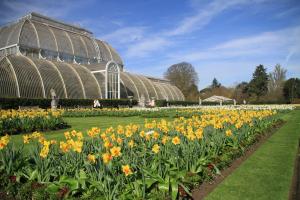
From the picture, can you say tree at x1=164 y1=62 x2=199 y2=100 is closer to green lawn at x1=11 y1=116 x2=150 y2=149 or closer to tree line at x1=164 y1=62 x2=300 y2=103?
tree line at x1=164 y1=62 x2=300 y2=103

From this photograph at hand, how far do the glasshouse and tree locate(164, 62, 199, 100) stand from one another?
2375cm

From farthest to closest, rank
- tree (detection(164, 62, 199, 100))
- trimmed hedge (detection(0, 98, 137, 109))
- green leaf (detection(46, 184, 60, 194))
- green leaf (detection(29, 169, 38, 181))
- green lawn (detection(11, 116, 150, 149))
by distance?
tree (detection(164, 62, 199, 100)) → trimmed hedge (detection(0, 98, 137, 109)) → green lawn (detection(11, 116, 150, 149)) → green leaf (detection(29, 169, 38, 181)) → green leaf (detection(46, 184, 60, 194))

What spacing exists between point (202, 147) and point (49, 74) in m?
35.0

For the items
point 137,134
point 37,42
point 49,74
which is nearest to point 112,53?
point 37,42

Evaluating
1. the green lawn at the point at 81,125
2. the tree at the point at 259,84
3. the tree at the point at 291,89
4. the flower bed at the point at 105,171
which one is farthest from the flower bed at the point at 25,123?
the tree at the point at 259,84

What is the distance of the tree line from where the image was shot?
257 feet

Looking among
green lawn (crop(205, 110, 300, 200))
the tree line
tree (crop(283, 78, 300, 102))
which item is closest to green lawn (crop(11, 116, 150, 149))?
green lawn (crop(205, 110, 300, 200))

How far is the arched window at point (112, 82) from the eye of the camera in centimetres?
4566

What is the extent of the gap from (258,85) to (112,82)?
53468mm

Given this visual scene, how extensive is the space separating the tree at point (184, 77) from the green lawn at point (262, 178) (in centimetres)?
8001

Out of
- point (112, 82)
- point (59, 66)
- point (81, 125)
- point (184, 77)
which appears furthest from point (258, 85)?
point (81, 125)

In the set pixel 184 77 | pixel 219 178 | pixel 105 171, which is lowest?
pixel 219 178

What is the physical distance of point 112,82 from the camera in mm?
46594

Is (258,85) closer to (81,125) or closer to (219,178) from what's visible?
(81,125)
